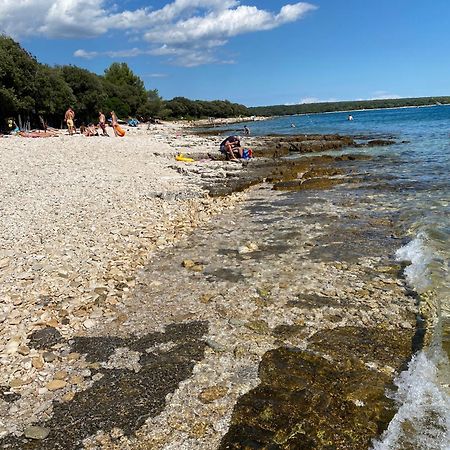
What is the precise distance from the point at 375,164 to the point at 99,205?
18.5 metres

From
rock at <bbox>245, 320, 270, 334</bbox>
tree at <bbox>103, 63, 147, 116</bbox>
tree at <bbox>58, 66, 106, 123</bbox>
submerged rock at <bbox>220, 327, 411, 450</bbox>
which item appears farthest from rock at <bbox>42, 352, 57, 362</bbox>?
tree at <bbox>103, 63, 147, 116</bbox>

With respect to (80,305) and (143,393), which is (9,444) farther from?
(80,305)

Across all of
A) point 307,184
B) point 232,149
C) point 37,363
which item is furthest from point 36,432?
point 232,149

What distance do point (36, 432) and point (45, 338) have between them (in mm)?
2161

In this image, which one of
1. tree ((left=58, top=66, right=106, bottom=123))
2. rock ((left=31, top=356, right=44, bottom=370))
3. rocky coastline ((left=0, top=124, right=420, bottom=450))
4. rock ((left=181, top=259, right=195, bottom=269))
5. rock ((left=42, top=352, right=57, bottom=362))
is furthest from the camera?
tree ((left=58, top=66, right=106, bottom=123))

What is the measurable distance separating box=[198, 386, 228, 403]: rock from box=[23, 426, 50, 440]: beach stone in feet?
5.80

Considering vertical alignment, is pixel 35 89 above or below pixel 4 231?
above

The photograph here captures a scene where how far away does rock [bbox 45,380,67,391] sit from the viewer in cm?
556

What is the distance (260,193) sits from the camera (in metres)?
19.1

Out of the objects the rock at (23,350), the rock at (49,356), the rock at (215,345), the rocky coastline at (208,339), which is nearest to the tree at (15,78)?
the rocky coastline at (208,339)

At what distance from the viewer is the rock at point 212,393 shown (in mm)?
5281

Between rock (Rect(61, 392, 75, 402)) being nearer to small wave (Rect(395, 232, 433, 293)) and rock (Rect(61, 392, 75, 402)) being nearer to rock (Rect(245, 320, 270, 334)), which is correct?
rock (Rect(245, 320, 270, 334))

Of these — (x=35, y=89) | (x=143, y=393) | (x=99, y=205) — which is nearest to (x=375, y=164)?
(x=99, y=205)

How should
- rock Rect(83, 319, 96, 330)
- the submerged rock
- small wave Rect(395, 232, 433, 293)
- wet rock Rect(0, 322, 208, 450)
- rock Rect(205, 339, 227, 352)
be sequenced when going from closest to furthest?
the submerged rock → wet rock Rect(0, 322, 208, 450) → rock Rect(205, 339, 227, 352) → rock Rect(83, 319, 96, 330) → small wave Rect(395, 232, 433, 293)
